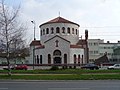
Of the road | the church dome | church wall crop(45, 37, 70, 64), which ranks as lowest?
the road

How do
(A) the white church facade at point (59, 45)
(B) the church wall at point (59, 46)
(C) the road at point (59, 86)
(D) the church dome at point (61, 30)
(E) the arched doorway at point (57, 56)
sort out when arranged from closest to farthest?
1. (C) the road at point (59, 86)
2. (E) the arched doorway at point (57, 56)
3. (A) the white church facade at point (59, 45)
4. (B) the church wall at point (59, 46)
5. (D) the church dome at point (61, 30)

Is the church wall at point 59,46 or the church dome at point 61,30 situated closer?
the church wall at point 59,46

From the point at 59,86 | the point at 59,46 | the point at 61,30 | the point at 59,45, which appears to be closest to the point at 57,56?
the point at 59,46

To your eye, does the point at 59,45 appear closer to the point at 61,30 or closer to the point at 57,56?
the point at 57,56

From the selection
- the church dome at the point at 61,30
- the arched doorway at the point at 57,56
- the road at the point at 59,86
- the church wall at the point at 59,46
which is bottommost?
the road at the point at 59,86

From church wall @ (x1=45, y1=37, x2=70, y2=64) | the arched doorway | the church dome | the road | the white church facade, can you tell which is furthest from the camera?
the church dome

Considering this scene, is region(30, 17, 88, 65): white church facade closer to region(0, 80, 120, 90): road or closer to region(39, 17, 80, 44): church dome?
region(39, 17, 80, 44): church dome

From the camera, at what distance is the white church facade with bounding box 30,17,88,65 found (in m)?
84.4

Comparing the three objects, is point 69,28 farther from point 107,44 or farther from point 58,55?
point 107,44

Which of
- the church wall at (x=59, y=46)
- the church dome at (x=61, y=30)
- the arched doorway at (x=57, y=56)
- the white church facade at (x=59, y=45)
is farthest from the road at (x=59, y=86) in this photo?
the church dome at (x=61, y=30)

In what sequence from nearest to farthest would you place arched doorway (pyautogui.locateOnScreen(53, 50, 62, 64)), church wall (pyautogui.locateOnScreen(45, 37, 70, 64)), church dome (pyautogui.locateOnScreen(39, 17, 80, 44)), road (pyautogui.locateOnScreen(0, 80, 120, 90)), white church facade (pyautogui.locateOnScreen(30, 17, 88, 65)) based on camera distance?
1. road (pyautogui.locateOnScreen(0, 80, 120, 90))
2. arched doorway (pyautogui.locateOnScreen(53, 50, 62, 64))
3. white church facade (pyautogui.locateOnScreen(30, 17, 88, 65))
4. church wall (pyautogui.locateOnScreen(45, 37, 70, 64))
5. church dome (pyautogui.locateOnScreen(39, 17, 80, 44))

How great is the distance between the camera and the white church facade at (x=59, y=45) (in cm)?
8438

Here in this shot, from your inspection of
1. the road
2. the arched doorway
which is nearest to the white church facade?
the arched doorway

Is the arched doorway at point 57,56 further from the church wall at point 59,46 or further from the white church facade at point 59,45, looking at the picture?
the church wall at point 59,46
